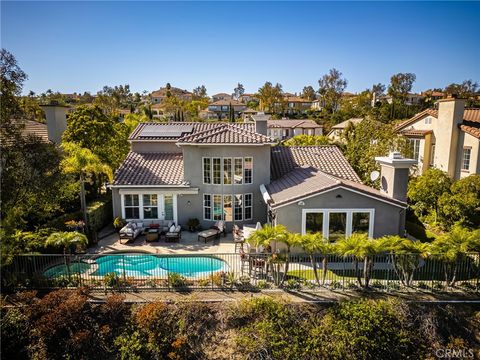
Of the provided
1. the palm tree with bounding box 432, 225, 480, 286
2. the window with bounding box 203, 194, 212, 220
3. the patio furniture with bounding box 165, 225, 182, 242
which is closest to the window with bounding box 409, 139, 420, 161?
the palm tree with bounding box 432, 225, 480, 286

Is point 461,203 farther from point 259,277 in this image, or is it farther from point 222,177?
point 222,177

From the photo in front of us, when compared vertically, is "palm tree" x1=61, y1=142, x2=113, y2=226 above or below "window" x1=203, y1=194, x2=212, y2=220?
above

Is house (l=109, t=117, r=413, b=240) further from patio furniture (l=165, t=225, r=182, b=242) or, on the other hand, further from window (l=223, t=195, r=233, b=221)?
patio furniture (l=165, t=225, r=182, b=242)

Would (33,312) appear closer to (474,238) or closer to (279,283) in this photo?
(279,283)

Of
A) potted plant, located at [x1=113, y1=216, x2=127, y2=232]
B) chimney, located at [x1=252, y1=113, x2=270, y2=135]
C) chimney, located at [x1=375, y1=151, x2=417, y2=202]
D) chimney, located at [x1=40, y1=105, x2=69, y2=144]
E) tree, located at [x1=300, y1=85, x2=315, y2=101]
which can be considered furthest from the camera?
tree, located at [x1=300, y1=85, x2=315, y2=101]

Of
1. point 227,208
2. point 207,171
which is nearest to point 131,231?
point 207,171

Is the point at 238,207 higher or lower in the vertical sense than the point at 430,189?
lower
